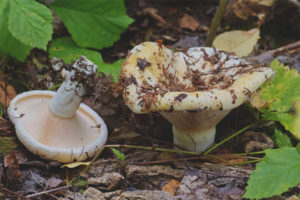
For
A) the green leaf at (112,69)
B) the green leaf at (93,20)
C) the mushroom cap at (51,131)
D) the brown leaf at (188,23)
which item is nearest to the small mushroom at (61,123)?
the mushroom cap at (51,131)

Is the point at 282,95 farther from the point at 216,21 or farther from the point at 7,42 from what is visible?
the point at 7,42

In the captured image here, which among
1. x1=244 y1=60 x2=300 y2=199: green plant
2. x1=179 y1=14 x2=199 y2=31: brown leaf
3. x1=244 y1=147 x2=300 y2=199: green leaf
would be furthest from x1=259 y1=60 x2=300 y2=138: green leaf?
x1=179 y1=14 x2=199 y2=31: brown leaf

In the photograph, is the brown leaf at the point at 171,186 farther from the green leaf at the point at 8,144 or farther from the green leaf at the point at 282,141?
the green leaf at the point at 8,144

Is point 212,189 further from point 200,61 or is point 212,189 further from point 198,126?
point 200,61

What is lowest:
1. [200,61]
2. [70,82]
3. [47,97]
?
[47,97]

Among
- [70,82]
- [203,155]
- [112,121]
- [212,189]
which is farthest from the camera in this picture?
[112,121]

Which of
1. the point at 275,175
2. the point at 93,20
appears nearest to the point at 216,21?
the point at 93,20

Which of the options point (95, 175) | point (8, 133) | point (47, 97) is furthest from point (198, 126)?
point (8, 133)
